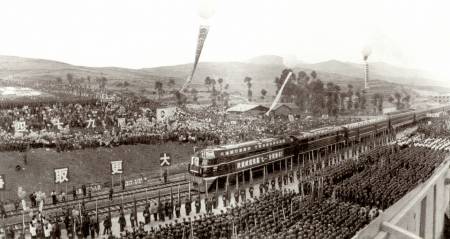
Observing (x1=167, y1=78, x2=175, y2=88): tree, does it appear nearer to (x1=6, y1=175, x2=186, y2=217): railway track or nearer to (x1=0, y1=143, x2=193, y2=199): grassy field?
(x1=0, y1=143, x2=193, y2=199): grassy field

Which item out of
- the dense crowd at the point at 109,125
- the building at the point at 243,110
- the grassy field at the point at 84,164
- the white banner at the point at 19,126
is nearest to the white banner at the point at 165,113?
the dense crowd at the point at 109,125

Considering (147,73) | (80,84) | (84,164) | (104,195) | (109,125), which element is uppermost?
(147,73)

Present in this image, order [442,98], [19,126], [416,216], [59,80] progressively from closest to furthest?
[416,216] → [19,126] → [59,80] → [442,98]

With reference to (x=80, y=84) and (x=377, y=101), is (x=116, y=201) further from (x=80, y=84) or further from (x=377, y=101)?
(x=377, y=101)

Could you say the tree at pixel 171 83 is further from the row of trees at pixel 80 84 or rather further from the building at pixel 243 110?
the row of trees at pixel 80 84

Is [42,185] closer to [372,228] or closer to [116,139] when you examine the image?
[116,139]

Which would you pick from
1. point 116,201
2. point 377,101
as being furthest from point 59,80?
point 377,101
